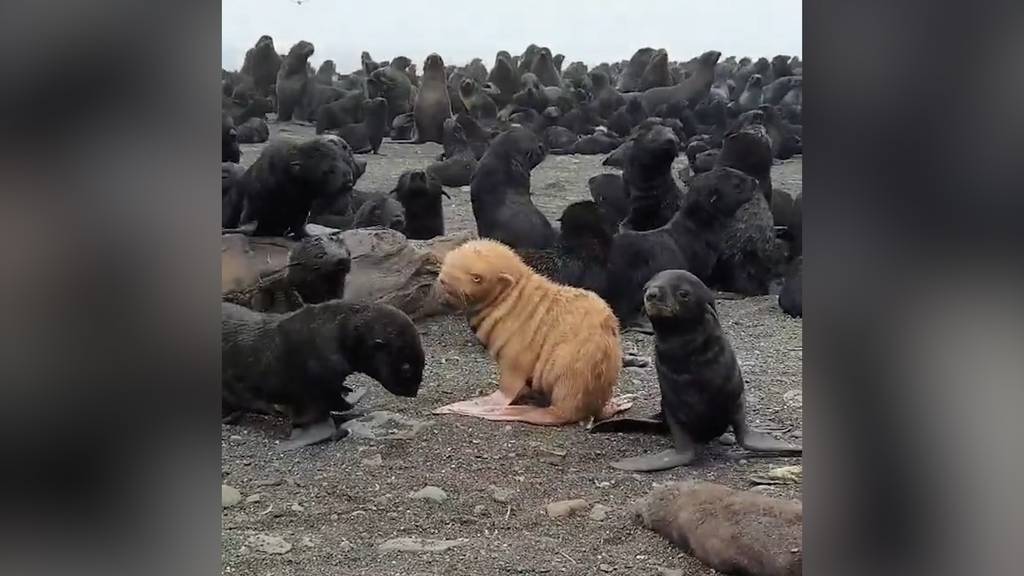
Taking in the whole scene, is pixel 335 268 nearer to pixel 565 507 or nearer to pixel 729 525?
pixel 565 507

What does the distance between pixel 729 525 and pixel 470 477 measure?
0.61 metres

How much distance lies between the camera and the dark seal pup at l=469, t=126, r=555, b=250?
2594 mm

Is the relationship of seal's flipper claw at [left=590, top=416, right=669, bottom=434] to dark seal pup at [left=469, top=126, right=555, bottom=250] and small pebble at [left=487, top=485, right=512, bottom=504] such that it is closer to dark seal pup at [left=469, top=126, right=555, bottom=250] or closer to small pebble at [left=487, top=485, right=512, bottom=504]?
small pebble at [left=487, top=485, right=512, bottom=504]

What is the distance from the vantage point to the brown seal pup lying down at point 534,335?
8.33 feet

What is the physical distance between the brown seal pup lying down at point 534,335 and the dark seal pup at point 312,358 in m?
0.16

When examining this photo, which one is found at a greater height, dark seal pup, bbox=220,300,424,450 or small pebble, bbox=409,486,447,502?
dark seal pup, bbox=220,300,424,450

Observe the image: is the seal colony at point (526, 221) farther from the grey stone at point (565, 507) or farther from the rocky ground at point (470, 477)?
the grey stone at point (565, 507)

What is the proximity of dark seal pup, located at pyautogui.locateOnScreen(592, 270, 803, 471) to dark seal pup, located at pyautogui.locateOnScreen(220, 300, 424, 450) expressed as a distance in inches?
21.1

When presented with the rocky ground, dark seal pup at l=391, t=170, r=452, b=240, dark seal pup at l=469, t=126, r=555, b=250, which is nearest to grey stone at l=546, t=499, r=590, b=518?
Result: the rocky ground
